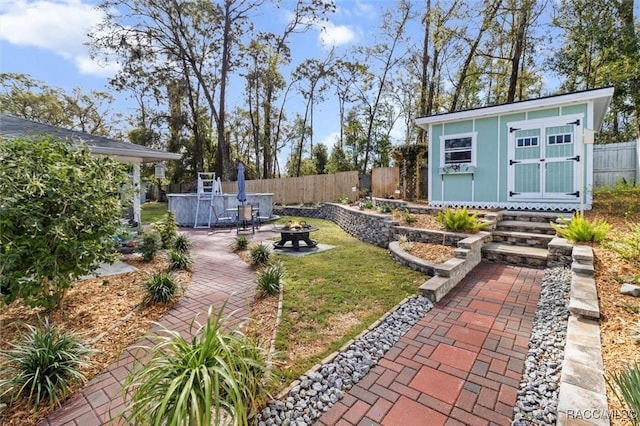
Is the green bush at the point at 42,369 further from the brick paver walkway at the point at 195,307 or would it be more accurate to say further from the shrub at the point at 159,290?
the shrub at the point at 159,290

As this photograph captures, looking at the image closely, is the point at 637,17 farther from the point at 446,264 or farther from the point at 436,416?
the point at 436,416

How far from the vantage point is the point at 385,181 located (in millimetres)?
12344

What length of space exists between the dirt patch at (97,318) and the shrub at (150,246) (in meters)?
1.04

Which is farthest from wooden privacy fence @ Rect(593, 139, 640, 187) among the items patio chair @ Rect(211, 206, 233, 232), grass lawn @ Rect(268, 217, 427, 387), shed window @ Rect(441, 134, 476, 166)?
patio chair @ Rect(211, 206, 233, 232)

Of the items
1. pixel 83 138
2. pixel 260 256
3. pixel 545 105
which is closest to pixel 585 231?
pixel 545 105

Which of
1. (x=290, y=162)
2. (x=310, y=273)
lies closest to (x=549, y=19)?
(x=310, y=273)

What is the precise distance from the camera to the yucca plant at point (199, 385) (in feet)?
4.80

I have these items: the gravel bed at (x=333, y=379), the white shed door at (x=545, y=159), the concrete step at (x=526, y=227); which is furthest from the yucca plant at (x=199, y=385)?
the white shed door at (x=545, y=159)

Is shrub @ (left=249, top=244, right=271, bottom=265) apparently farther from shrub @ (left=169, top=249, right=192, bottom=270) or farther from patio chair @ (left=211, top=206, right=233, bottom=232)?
patio chair @ (left=211, top=206, right=233, bottom=232)

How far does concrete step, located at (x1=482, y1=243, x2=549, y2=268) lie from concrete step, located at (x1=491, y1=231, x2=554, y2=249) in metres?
0.12

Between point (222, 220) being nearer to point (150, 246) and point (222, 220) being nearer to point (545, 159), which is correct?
point (150, 246)

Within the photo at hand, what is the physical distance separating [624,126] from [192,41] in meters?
24.0

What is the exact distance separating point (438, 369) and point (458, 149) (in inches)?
297

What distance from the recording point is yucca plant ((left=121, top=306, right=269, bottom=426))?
1.46 m
